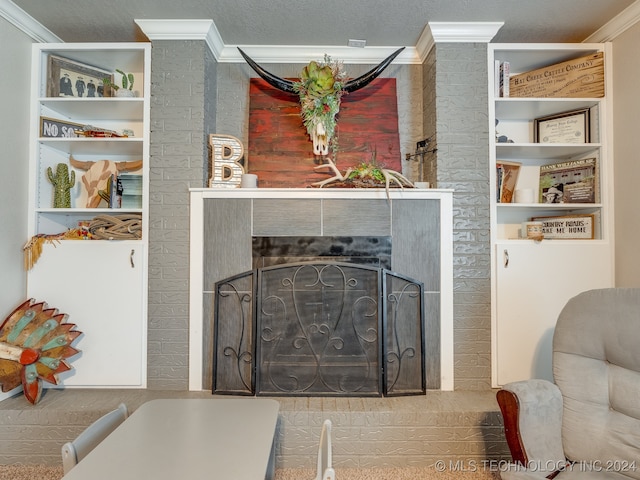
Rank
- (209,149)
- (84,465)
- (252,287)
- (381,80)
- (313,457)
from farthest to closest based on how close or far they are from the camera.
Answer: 1. (381,80)
2. (209,149)
3. (252,287)
4. (313,457)
5. (84,465)

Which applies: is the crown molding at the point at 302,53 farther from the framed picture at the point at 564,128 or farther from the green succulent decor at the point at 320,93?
the framed picture at the point at 564,128

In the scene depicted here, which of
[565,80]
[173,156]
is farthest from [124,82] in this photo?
[565,80]

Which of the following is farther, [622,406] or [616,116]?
[616,116]

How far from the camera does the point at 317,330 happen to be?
206cm

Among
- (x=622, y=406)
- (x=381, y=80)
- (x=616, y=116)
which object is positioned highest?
(x=381, y=80)

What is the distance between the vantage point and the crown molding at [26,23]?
1959 mm

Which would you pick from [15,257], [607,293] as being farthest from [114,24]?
[607,293]

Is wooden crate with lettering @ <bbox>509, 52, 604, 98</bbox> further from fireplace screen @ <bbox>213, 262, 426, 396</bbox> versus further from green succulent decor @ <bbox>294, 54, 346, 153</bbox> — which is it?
fireplace screen @ <bbox>213, 262, 426, 396</bbox>

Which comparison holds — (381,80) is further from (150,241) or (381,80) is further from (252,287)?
(150,241)

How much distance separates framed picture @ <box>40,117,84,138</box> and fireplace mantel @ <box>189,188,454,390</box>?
1.00 m

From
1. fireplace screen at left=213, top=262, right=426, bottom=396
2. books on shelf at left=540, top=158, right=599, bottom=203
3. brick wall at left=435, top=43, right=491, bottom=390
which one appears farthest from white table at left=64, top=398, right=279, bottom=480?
books on shelf at left=540, top=158, right=599, bottom=203

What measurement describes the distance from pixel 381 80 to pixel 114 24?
1.76 metres

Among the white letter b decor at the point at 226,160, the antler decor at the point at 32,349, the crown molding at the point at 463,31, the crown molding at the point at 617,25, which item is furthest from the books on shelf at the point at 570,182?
the antler decor at the point at 32,349

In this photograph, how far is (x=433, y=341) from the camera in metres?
2.10
